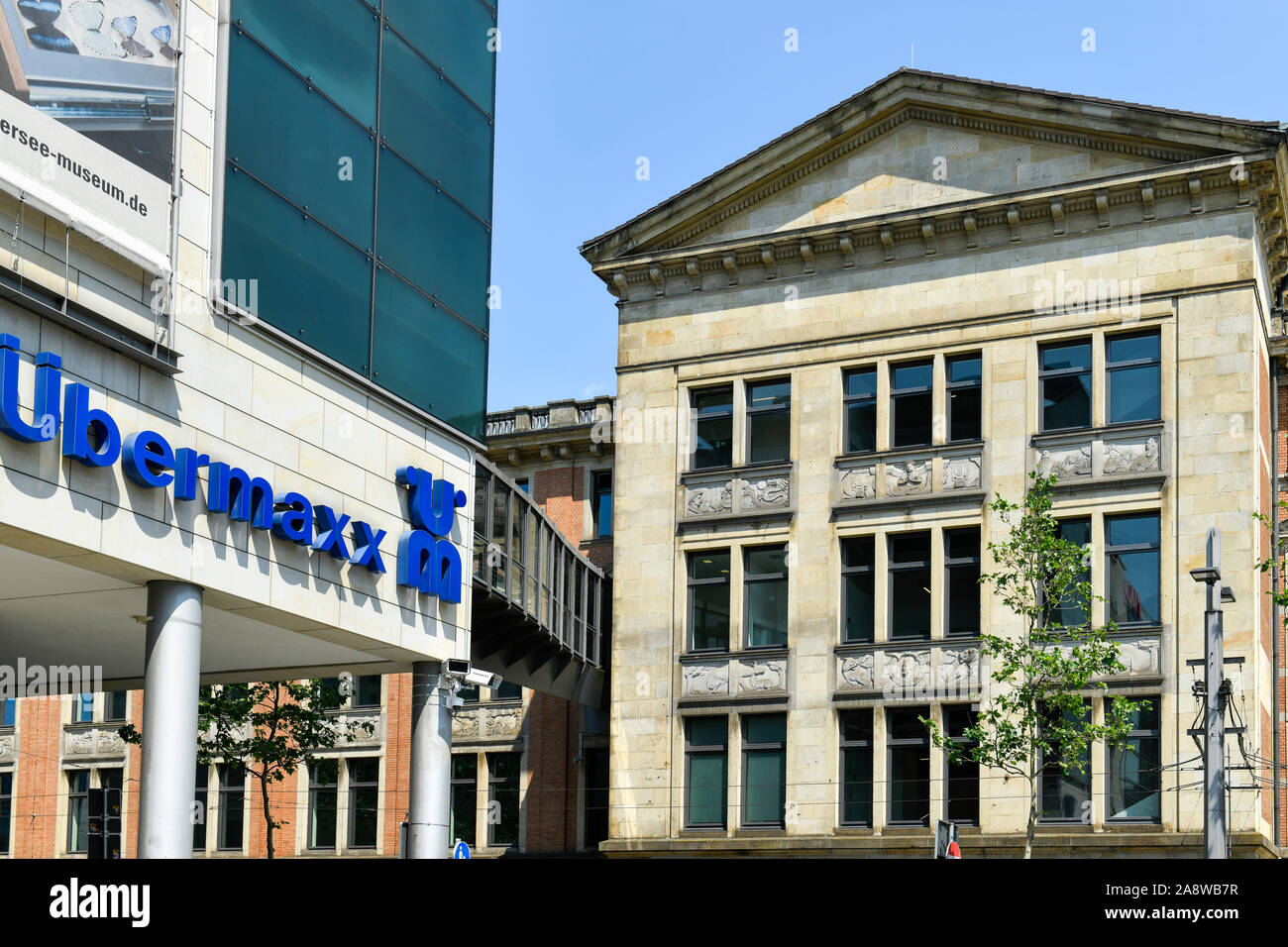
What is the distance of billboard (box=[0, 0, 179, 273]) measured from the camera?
1697cm

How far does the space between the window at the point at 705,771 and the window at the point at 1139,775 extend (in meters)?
9.59

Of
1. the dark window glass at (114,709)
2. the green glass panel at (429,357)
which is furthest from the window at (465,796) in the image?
the green glass panel at (429,357)

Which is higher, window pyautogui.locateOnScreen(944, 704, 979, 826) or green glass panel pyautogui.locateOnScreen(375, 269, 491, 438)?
green glass panel pyautogui.locateOnScreen(375, 269, 491, 438)

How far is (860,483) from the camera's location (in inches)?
1582

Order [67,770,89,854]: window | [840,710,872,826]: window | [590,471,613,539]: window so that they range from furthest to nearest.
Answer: [67,770,89,854]: window
[590,471,613,539]: window
[840,710,872,826]: window

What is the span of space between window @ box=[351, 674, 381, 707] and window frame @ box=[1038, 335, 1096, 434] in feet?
82.7

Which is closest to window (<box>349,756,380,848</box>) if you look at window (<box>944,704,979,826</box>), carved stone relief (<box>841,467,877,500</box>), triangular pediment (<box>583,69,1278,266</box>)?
triangular pediment (<box>583,69,1278,266</box>)

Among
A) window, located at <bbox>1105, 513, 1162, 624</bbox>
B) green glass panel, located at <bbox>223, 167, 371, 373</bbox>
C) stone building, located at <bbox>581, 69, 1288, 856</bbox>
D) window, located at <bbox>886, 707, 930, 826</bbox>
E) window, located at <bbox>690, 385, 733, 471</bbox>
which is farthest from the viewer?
window, located at <bbox>690, 385, 733, 471</bbox>

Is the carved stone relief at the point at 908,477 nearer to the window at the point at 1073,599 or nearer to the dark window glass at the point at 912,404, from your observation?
the dark window glass at the point at 912,404

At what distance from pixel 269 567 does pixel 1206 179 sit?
85.0 feet

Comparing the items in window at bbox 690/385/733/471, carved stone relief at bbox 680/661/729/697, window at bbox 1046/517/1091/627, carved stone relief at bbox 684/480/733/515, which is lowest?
carved stone relief at bbox 680/661/729/697

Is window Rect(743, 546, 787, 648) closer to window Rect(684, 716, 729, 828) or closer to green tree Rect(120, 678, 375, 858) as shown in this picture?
window Rect(684, 716, 729, 828)

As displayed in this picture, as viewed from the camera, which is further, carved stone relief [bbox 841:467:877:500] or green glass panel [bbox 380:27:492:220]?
carved stone relief [bbox 841:467:877:500]
